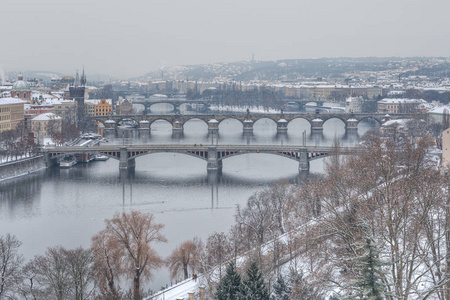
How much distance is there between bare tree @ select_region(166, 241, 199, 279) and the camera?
11.7m

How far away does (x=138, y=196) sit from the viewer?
1992 centimetres

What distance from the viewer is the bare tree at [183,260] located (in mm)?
11672

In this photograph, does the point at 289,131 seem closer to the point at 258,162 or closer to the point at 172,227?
the point at 258,162

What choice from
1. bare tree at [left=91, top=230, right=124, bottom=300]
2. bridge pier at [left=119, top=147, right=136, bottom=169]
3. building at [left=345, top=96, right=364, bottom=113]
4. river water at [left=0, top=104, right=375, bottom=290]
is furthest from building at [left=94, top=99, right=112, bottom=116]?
bare tree at [left=91, top=230, right=124, bottom=300]

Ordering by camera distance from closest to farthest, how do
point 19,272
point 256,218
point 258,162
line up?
point 19,272 → point 256,218 → point 258,162

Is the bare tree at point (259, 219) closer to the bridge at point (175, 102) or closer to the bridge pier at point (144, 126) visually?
the bridge pier at point (144, 126)

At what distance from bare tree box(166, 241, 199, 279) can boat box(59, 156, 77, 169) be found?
47.0ft

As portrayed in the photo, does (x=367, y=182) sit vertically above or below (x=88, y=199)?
above

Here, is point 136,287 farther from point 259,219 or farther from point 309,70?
point 309,70

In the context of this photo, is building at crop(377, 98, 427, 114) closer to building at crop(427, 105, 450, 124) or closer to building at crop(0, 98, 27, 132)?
building at crop(427, 105, 450, 124)

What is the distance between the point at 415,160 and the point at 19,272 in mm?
7716

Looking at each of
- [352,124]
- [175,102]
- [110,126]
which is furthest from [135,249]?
Answer: [175,102]

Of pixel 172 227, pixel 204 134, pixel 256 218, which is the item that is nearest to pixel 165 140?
pixel 204 134

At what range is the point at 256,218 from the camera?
13398 mm
